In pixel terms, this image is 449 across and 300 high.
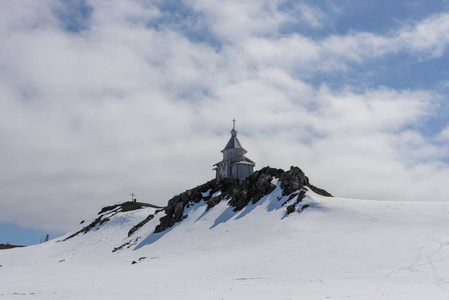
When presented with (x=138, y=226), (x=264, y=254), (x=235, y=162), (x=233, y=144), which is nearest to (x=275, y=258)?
(x=264, y=254)

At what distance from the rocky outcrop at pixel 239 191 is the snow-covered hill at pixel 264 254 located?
24 centimetres

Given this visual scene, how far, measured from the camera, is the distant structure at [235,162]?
6806cm

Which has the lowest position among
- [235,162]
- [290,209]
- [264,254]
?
[264,254]

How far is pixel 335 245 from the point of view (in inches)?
1155

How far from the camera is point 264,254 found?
30.5 meters

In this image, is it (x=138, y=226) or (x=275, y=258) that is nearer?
(x=275, y=258)

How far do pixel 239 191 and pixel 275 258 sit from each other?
21.7m

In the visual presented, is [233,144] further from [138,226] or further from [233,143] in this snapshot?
[138,226]

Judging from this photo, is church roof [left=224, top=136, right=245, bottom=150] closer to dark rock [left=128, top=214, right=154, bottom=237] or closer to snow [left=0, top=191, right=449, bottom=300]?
snow [left=0, top=191, right=449, bottom=300]

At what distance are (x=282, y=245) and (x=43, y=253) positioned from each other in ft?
146

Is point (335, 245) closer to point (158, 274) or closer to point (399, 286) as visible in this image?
point (399, 286)

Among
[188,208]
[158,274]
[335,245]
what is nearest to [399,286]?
[335,245]

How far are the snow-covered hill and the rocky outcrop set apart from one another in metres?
0.24

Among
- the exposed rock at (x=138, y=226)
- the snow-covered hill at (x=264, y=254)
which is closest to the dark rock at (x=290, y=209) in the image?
the snow-covered hill at (x=264, y=254)
